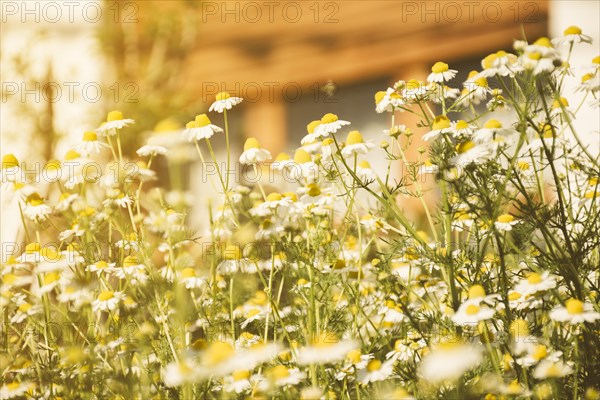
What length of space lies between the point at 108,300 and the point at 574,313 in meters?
1.35

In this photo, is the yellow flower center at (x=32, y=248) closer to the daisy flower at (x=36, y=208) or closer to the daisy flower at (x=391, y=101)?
the daisy flower at (x=36, y=208)

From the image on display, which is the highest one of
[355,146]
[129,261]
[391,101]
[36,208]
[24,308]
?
[391,101]

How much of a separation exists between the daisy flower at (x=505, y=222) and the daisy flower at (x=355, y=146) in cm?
48

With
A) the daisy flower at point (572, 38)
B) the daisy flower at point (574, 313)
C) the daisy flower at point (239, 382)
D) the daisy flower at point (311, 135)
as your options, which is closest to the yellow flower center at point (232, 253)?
the daisy flower at point (311, 135)

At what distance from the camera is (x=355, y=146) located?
2.41 meters

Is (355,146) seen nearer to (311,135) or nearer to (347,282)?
(311,135)

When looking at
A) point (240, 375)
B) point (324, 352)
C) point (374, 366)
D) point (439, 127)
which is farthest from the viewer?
point (439, 127)

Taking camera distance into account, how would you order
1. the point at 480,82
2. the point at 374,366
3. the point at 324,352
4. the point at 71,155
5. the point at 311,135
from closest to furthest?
1. the point at 324,352
2. the point at 374,366
3. the point at 480,82
4. the point at 311,135
5. the point at 71,155

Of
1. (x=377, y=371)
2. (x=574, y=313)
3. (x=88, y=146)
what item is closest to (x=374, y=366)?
(x=377, y=371)

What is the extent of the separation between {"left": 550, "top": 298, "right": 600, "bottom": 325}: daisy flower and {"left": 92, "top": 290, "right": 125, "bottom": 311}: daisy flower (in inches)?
49.6

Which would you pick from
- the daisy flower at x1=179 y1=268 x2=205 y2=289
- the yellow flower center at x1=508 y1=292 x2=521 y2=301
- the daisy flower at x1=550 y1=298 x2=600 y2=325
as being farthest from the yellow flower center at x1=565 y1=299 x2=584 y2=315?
the daisy flower at x1=179 y1=268 x2=205 y2=289

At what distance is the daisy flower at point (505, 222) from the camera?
87.2 inches

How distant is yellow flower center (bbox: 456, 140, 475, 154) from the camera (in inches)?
76.3

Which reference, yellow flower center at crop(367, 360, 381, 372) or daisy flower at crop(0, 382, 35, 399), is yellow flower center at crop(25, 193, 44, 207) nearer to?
daisy flower at crop(0, 382, 35, 399)
